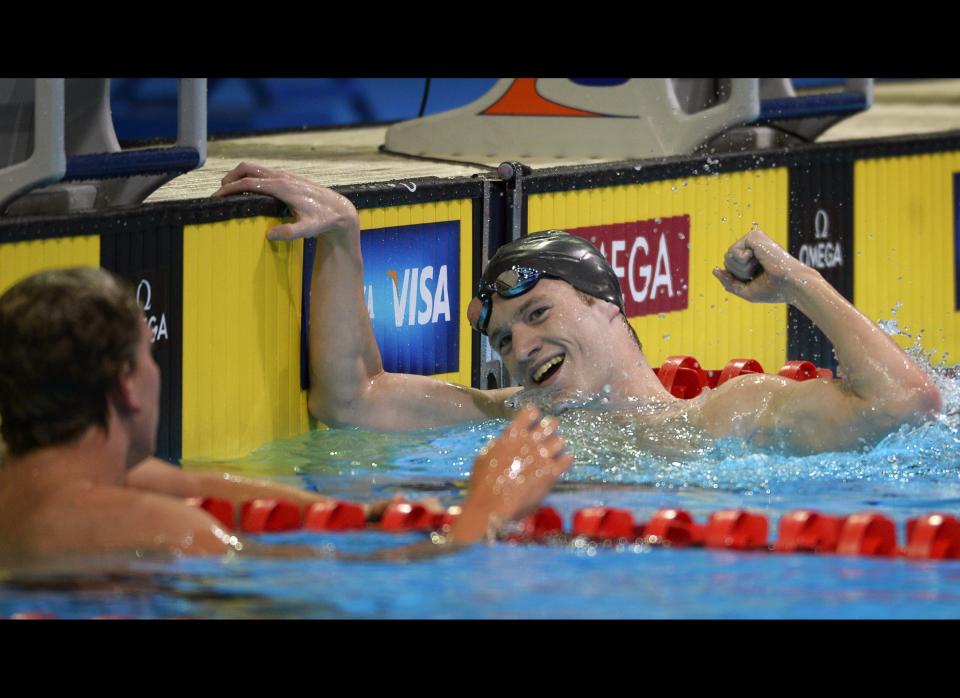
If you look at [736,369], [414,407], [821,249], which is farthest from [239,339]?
[821,249]

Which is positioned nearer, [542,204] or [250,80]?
[542,204]

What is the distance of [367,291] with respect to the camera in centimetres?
508

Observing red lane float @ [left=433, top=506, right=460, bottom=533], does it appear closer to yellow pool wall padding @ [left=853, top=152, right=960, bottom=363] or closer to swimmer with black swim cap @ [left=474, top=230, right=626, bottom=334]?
swimmer with black swim cap @ [left=474, top=230, right=626, bottom=334]

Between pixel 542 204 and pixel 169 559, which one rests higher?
pixel 542 204

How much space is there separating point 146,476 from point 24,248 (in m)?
0.98

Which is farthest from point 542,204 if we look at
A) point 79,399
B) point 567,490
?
point 79,399

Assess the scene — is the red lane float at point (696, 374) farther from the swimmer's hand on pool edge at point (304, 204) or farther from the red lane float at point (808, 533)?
the red lane float at point (808, 533)

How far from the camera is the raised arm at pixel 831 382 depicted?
423cm

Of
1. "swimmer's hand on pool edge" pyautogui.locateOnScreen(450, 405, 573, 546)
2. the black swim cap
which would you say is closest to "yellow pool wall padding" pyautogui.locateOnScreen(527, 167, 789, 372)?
the black swim cap

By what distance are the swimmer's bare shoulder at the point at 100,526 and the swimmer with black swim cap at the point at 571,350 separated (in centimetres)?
173

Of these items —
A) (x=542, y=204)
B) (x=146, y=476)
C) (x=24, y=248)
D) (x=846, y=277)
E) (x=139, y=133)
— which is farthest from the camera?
(x=139, y=133)
